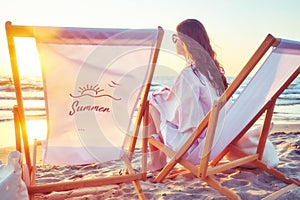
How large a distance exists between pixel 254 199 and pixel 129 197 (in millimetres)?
804

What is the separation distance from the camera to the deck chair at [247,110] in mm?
1982

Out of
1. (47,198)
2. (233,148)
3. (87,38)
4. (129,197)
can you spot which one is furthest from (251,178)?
(87,38)

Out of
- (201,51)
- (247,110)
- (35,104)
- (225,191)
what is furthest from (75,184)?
(35,104)

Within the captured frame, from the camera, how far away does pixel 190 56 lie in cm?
271

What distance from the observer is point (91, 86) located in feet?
7.09

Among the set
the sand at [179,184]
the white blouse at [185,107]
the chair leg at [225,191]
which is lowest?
the sand at [179,184]

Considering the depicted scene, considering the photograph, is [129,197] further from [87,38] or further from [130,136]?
[87,38]

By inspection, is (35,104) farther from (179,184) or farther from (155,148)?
(179,184)

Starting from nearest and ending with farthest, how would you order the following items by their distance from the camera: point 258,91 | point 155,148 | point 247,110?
1. point 258,91
2. point 247,110
3. point 155,148

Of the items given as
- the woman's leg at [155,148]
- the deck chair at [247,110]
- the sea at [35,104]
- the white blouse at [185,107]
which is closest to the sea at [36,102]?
the sea at [35,104]

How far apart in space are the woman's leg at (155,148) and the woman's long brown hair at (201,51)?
50 centimetres

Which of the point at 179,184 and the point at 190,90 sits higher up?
the point at 190,90

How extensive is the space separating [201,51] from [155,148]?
33.8 inches

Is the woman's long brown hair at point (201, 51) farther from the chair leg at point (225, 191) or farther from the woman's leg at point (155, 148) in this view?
the chair leg at point (225, 191)
